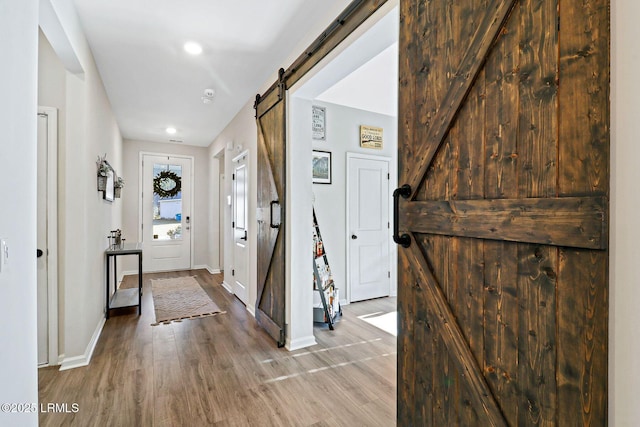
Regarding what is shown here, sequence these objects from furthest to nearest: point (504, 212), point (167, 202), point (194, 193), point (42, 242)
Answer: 1. point (194, 193)
2. point (167, 202)
3. point (42, 242)
4. point (504, 212)

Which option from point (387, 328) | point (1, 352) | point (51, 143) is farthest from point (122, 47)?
point (387, 328)

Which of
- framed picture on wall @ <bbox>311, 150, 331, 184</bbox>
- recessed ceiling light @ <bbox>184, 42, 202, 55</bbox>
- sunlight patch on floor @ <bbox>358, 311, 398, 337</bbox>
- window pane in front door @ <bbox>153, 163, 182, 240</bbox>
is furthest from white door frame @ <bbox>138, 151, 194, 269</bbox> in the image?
sunlight patch on floor @ <bbox>358, 311, 398, 337</bbox>

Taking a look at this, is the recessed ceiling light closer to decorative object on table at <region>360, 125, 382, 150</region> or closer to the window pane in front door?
decorative object on table at <region>360, 125, 382, 150</region>

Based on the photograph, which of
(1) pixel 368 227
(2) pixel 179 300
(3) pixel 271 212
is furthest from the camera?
(1) pixel 368 227

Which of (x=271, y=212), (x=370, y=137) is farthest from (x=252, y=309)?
(x=370, y=137)

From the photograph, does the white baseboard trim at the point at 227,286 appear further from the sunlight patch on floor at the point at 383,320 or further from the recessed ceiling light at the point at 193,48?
the recessed ceiling light at the point at 193,48

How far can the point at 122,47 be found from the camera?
2.80 meters

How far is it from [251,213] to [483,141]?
10.5 feet

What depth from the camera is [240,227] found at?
465 centimetres

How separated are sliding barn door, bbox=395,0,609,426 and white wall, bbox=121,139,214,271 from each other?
5.72 meters

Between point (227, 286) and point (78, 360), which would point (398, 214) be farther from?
point (227, 286)

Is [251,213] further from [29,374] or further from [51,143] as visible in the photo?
[29,374]

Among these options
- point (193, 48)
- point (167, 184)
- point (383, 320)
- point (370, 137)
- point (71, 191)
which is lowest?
point (383, 320)

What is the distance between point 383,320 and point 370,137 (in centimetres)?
251
